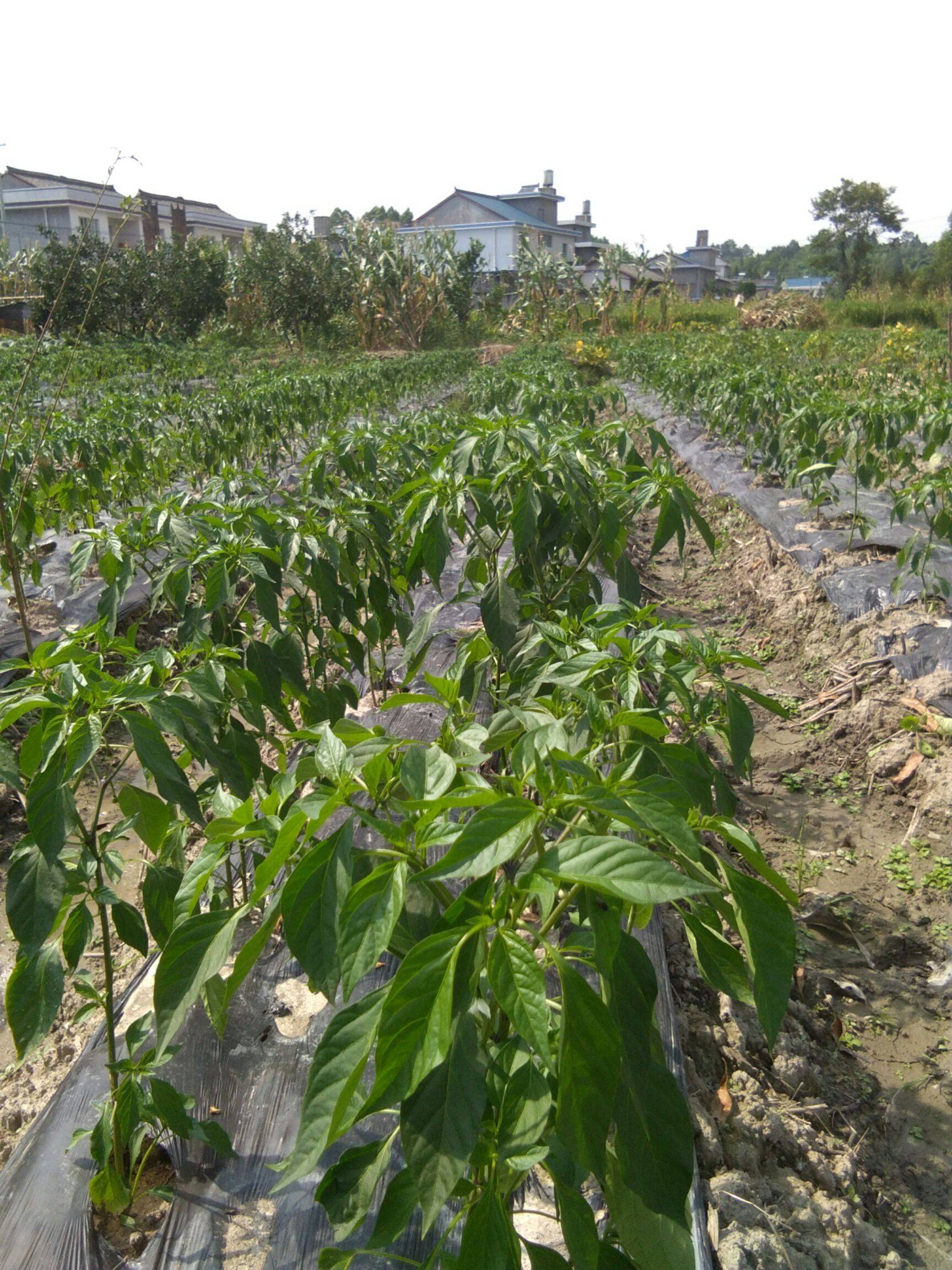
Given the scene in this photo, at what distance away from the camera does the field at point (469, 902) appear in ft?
2.86

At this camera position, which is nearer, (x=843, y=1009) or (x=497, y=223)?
(x=843, y=1009)

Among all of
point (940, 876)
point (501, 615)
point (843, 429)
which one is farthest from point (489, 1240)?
point (843, 429)

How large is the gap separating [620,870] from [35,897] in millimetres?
902

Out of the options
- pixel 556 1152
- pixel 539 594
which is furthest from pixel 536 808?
pixel 539 594

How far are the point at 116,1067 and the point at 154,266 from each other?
1131 inches

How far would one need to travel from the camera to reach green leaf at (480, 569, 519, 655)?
6.73ft

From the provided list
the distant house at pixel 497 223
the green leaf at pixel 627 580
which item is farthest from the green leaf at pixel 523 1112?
the distant house at pixel 497 223

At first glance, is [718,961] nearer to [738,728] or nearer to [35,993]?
[738,728]

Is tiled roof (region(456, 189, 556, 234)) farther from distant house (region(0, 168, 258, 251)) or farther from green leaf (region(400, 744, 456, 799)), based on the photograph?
green leaf (region(400, 744, 456, 799))

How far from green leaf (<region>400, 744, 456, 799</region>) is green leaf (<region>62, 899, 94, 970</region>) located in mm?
643

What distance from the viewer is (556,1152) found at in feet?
3.32

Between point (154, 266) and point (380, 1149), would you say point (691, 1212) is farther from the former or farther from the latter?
point (154, 266)

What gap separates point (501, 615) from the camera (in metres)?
2.06

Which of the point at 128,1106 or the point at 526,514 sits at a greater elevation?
the point at 526,514
